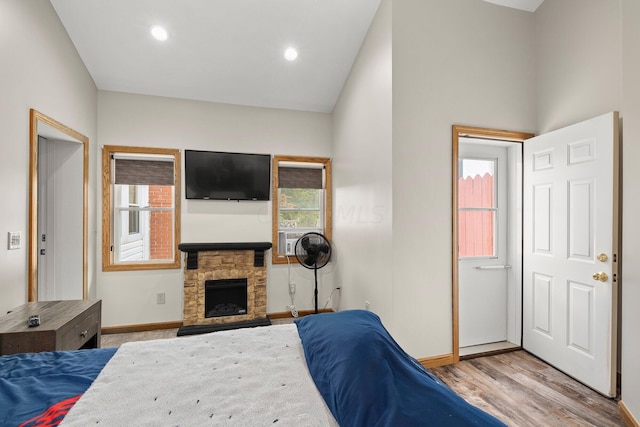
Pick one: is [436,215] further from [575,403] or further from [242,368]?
[242,368]

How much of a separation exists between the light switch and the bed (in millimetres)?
1094

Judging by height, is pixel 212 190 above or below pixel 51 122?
below

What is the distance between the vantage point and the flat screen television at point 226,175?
3.50 metres

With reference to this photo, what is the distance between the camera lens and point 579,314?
232 cm

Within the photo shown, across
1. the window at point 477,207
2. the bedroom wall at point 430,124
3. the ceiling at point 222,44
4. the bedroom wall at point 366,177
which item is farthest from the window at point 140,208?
the window at point 477,207

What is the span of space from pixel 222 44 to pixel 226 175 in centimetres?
138

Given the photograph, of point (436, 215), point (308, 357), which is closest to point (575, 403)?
point (436, 215)

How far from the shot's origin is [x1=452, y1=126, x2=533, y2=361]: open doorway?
294cm

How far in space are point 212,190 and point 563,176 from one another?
3445 millimetres

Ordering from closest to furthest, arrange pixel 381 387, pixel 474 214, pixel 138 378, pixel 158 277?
1. pixel 381 387
2. pixel 138 378
3. pixel 474 214
4. pixel 158 277

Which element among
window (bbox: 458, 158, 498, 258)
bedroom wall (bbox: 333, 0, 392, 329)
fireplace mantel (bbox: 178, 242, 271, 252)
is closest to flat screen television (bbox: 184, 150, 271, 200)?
fireplace mantel (bbox: 178, 242, 271, 252)

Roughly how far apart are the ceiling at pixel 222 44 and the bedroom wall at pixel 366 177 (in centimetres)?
32

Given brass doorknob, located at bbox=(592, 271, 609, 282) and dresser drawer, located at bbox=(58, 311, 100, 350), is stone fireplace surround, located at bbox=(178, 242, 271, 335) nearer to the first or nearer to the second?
dresser drawer, located at bbox=(58, 311, 100, 350)

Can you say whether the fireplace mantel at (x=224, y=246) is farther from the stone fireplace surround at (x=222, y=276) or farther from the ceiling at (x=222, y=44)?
the ceiling at (x=222, y=44)
